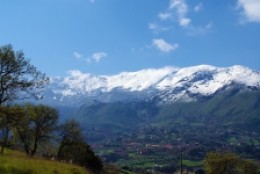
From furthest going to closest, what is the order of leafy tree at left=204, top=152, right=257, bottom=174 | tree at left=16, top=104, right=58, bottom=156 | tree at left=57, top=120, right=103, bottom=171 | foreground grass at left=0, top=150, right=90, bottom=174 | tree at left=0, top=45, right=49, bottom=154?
leafy tree at left=204, top=152, right=257, bottom=174, tree at left=57, top=120, right=103, bottom=171, tree at left=16, top=104, right=58, bottom=156, tree at left=0, top=45, right=49, bottom=154, foreground grass at left=0, top=150, right=90, bottom=174

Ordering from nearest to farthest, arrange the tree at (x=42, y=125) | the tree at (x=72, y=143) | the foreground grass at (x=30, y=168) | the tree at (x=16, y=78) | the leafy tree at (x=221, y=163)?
the foreground grass at (x=30, y=168), the tree at (x=16, y=78), the tree at (x=42, y=125), the tree at (x=72, y=143), the leafy tree at (x=221, y=163)

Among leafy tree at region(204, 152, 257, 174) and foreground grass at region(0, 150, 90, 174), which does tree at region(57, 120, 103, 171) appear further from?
foreground grass at region(0, 150, 90, 174)

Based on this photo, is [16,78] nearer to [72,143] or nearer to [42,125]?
[42,125]

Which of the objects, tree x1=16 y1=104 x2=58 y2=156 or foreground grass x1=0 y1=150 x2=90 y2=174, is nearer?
foreground grass x1=0 y1=150 x2=90 y2=174

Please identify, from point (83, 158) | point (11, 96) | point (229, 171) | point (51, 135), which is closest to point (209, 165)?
point (229, 171)

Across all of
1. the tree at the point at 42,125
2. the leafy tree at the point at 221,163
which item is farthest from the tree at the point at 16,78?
the leafy tree at the point at 221,163

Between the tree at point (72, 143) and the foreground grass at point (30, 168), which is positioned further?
the tree at point (72, 143)

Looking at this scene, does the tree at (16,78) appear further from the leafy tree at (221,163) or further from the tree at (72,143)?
the leafy tree at (221,163)

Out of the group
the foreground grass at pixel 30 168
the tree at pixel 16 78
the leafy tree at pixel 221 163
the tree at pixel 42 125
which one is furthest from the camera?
the leafy tree at pixel 221 163

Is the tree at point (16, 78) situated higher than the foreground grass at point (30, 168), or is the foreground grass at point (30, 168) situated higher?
the tree at point (16, 78)

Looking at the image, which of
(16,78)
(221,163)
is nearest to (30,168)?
(16,78)

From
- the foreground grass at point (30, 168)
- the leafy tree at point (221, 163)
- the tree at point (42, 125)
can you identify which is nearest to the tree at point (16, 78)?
the foreground grass at point (30, 168)

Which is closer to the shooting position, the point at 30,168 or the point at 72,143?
the point at 30,168

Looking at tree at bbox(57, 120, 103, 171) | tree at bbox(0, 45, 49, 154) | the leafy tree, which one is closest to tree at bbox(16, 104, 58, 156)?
tree at bbox(57, 120, 103, 171)
